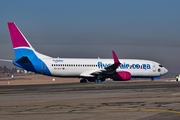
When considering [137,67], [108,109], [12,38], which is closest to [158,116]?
[108,109]

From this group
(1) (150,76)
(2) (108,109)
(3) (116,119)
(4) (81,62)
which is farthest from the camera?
(1) (150,76)

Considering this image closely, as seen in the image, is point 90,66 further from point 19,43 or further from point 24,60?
point 19,43

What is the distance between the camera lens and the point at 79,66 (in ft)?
187

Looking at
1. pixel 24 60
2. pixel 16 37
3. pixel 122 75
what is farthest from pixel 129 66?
pixel 16 37

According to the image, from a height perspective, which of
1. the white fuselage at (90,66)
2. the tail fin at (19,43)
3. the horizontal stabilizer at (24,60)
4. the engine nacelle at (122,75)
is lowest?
the engine nacelle at (122,75)

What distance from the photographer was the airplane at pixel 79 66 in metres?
53.6

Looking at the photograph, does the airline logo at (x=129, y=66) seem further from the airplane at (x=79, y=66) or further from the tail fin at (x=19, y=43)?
the tail fin at (x=19, y=43)

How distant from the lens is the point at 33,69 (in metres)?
54.3

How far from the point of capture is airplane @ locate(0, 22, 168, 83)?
176 feet

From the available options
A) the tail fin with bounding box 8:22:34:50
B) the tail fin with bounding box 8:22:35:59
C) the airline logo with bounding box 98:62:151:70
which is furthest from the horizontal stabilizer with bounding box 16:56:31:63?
the airline logo with bounding box 98:62:151:70

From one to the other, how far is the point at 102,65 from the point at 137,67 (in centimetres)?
553

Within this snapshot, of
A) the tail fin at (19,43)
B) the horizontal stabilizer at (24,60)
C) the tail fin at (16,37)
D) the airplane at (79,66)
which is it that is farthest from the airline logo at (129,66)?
the tail fin at (16,37)

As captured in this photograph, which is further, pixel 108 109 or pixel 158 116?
pixel 108 109

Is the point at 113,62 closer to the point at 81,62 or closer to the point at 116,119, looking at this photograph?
the point at 81,62
